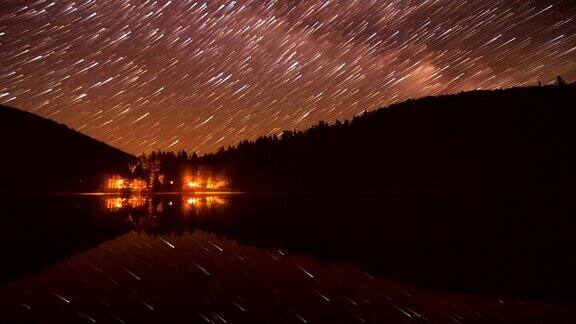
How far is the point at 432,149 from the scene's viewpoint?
101250mm

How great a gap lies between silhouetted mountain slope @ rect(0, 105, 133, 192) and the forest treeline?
21.8 metres

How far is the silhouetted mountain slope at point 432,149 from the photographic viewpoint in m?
87.4

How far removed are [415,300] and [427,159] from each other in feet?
307

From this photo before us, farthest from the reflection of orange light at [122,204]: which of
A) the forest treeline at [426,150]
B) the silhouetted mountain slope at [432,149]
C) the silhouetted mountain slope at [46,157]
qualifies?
the silhouetted mountain slope at [46,157]

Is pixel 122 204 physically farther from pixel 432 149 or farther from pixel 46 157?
pixel 46 157

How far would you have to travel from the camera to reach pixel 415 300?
28.0ft

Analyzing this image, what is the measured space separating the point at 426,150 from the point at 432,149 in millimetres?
1362

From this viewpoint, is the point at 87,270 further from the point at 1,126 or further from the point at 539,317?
the point at 1,126

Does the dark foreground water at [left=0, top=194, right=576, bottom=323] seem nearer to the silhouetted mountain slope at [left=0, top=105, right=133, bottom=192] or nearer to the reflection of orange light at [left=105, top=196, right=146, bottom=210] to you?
the reflection of orange light at [left=105, top=196, right=146, bottom=210]

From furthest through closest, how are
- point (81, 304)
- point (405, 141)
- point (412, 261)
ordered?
point (405, 141)
point (412, 261)
point (81, 304)

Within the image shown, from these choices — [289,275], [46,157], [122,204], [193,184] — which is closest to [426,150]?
[193,184]

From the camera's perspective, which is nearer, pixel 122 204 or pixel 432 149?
pixel 122 204

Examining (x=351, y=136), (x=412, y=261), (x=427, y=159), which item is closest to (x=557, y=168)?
(x=427, y=159)

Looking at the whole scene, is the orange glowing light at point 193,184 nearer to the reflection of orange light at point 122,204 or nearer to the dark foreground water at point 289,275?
the reflection of orange light at point 122,204
